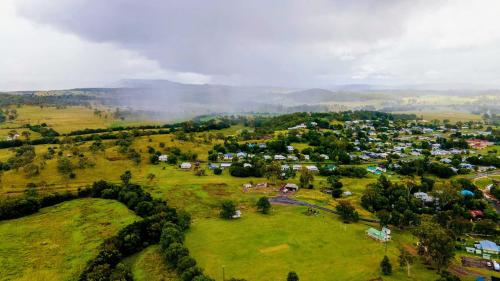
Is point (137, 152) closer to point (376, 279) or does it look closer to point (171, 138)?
point (171, 138)

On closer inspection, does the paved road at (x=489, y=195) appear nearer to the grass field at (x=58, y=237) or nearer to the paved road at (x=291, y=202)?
the paved road at (x=291, y=202)

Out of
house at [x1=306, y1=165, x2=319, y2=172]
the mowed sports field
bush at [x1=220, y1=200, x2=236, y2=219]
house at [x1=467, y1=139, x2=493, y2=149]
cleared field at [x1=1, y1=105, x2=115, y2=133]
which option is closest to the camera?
the mowed sports field

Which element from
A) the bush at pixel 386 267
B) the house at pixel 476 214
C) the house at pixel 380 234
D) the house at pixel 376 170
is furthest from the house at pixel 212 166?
the house at pixel 476 214

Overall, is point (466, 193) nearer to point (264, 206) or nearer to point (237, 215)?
point (264, 206)

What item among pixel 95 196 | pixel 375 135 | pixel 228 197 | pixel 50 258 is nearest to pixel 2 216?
pixel 95 196

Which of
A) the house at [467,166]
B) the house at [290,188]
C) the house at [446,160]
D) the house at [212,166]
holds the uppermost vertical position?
the house at [446,160]

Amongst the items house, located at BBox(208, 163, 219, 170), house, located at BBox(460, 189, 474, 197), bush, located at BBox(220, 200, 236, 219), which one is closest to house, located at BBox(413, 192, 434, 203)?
house, located at BBox(460, 189, 474, 197)

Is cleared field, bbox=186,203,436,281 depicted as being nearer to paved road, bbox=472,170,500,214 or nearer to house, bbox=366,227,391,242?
house, bbox=366,227,391,242
